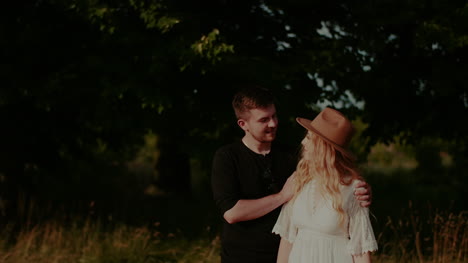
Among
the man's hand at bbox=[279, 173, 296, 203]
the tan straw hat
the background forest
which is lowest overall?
the man's hand at bbox=[279, 173, 296, 203]

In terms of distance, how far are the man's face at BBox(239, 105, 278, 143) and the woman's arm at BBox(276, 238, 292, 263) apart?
25.6 inches

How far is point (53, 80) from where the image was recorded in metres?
6.17

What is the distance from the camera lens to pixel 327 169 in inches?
105

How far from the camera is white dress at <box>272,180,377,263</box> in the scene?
2609 millimetres

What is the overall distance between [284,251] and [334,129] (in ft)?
2.70

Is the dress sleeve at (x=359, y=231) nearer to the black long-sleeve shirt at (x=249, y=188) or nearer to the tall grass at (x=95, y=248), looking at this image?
the black long-sleeve shirt at (x=249, y=188)

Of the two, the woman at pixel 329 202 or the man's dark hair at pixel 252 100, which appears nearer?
the woman at pixel 329 202

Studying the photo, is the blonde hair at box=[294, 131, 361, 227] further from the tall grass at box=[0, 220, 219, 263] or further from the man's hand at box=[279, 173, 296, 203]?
the tall grass at box=[0, 220, 219, 263]

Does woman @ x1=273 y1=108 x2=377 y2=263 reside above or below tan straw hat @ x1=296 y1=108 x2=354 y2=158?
below

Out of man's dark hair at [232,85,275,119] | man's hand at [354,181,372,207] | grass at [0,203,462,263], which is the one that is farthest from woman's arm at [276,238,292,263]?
grass at [0,203,462,263]

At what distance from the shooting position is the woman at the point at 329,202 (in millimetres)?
2607

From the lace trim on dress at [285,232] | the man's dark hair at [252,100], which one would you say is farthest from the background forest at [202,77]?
the lace trim on dress at [285,232]

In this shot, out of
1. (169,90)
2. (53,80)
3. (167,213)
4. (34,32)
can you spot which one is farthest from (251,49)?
(167,213)

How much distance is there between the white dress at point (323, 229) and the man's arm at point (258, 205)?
6 centimetres
